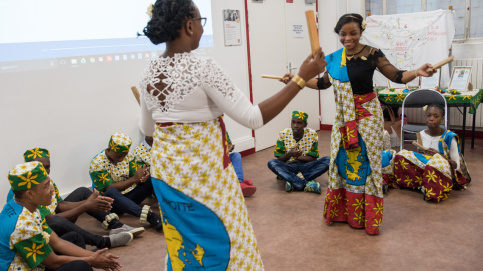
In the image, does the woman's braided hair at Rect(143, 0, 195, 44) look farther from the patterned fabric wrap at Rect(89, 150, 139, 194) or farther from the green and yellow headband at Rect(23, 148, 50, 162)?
the patterned fabric wrap at Rect(89, 150, 139, 194)

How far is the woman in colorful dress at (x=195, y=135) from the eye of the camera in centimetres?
146

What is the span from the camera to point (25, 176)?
1.96 meters

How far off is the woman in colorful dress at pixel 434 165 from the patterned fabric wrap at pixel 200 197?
261cm

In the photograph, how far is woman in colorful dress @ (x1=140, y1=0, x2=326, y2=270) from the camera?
4.80ft

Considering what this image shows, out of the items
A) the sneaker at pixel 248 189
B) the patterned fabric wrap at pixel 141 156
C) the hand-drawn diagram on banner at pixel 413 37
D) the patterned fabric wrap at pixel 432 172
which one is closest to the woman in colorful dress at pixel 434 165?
the patterned fabric wrap at pixel 432 172

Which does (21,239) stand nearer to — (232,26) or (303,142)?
(303,142)

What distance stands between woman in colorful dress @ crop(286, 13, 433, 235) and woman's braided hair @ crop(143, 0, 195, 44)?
5.72ft

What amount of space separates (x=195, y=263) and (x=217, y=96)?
0.61 metres

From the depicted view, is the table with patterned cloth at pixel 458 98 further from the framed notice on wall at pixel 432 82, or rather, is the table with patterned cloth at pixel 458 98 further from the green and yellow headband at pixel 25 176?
the green and yellow headband at pixel 25 176

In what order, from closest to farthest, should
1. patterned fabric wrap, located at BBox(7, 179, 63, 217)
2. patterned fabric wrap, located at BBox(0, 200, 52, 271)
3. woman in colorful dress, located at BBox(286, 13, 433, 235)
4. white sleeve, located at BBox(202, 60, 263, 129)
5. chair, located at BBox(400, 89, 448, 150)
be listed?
white sleeve, located at BBox(202, 60, 263, 129) → patterned fabric wrap, located at BBox(0, 200, 52, 271) → patterned fabric wrap, located at BBox(7, 179, 63, 217) → woman in colorful dress, located at BBox(286, 13, 433, 235) → chair, located at BBox(400, 89, 448, 150)

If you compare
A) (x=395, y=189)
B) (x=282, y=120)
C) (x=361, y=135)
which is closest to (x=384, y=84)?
(x=282, y=120)

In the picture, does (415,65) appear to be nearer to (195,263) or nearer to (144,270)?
(144,270)

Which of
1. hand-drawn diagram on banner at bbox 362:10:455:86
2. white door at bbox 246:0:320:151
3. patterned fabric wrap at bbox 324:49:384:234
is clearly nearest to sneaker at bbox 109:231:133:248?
patterned fabric wrap at bbox 324:49:384:234

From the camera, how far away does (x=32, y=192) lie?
6.55ft
